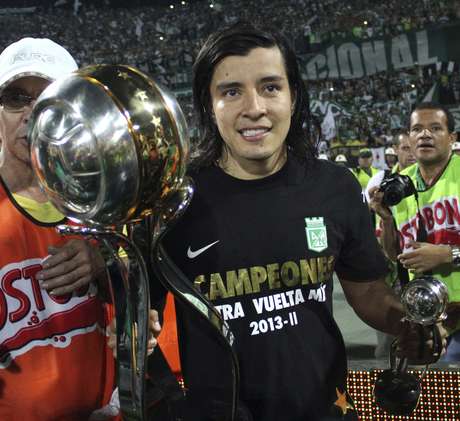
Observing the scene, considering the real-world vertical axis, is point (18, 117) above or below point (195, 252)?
above

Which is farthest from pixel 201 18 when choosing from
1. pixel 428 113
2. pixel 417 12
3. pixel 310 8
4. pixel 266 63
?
pixel 266 63

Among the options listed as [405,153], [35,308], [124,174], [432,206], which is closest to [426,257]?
[432,206]

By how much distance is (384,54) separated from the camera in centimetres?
1884

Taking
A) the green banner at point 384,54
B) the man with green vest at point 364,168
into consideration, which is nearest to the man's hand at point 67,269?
the man with green vest at point 364,168

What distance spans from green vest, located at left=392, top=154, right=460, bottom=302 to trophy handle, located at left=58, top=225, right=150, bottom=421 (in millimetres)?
3031

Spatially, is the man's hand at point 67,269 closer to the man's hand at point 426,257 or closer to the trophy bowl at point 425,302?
the trophy bowl at point 425,302

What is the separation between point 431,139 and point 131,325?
10.8 ft

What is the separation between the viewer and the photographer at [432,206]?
363cm

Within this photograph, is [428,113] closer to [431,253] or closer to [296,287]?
[431,253]

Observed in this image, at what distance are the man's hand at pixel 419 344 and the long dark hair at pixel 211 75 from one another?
459 mm

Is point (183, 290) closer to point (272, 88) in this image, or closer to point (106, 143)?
point (106, 143)

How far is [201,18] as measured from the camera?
2478 centimetres

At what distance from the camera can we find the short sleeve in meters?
1.54

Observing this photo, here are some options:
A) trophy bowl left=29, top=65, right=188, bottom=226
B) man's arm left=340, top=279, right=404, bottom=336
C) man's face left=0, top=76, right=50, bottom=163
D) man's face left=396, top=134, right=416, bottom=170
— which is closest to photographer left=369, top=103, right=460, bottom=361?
man's arm left=340, top=279, right=404, bottom=336
